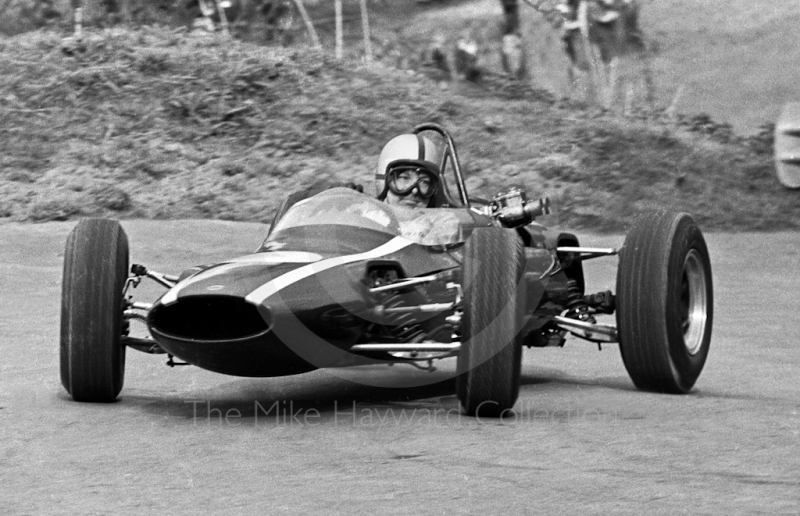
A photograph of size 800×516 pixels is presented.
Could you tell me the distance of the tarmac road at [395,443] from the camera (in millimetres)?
5008

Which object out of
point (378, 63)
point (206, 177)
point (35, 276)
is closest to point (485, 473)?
point (35, 276)

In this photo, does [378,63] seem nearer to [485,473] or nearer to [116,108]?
[116,108]

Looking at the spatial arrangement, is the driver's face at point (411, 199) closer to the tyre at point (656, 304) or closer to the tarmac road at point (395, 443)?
the tarmac road at point (395, 443)

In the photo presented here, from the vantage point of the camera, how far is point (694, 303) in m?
8.12

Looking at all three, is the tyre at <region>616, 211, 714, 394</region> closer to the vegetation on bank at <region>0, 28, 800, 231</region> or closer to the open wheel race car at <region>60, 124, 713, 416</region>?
the open wheel race car at <region>60, 124, 713, 416</region>

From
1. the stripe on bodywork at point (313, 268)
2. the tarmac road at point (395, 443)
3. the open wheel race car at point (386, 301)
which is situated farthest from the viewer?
the open wheel race car at point (386, 301)

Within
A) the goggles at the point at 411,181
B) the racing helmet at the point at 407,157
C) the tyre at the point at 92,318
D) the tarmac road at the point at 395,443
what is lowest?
the tarmac road at the point at 395,443

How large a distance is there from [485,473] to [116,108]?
15.5 meters

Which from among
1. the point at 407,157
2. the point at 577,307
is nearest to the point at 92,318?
the point at 407,157

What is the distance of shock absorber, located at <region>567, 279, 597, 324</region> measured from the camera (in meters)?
8.32

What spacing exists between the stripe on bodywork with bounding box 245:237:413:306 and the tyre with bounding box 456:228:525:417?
688 millimetres

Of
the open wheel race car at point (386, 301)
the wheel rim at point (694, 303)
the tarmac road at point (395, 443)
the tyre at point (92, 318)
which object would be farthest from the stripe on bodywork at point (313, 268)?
the wheel rim at point (694, 303)

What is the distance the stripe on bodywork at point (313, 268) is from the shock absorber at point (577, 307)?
1.40 meters

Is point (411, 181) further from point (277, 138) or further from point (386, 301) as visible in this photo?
point (277, 138)
